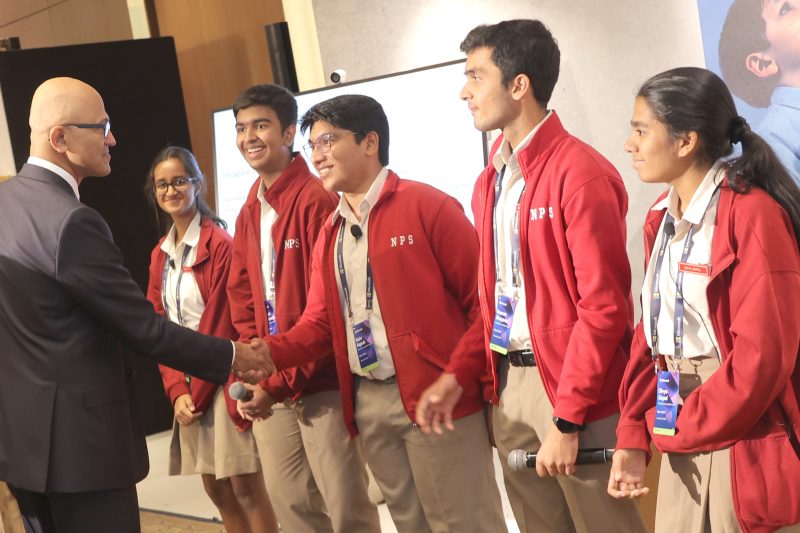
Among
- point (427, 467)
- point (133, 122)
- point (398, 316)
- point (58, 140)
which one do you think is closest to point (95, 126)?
point (58, 140)

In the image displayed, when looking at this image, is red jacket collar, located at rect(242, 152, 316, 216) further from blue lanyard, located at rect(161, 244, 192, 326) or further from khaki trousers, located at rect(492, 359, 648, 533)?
khaki trousers, located at rect(492, 359, 648, 533)

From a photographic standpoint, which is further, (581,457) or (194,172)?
(194,172)

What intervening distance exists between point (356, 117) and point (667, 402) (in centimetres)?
142

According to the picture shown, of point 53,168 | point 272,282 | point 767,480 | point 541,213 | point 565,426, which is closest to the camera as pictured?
point 767,480

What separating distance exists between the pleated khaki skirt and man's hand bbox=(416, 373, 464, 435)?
1.25 m

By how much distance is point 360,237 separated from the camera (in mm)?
3000

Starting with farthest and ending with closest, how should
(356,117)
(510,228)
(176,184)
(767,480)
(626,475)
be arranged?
(176,184), (356,117), (510,228), (626,475), (767,480)

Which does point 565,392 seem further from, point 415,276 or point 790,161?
point 790,161

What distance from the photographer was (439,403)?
2670 millimetres

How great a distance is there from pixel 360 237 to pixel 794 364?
4.68 feet

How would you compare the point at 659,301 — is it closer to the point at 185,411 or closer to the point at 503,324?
the point at 503,324

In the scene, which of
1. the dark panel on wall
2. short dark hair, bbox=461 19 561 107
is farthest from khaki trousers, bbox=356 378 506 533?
the dark panel on wall

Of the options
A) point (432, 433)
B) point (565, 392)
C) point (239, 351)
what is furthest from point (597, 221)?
point (239, 351)

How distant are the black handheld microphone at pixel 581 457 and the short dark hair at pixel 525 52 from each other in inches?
36.3
